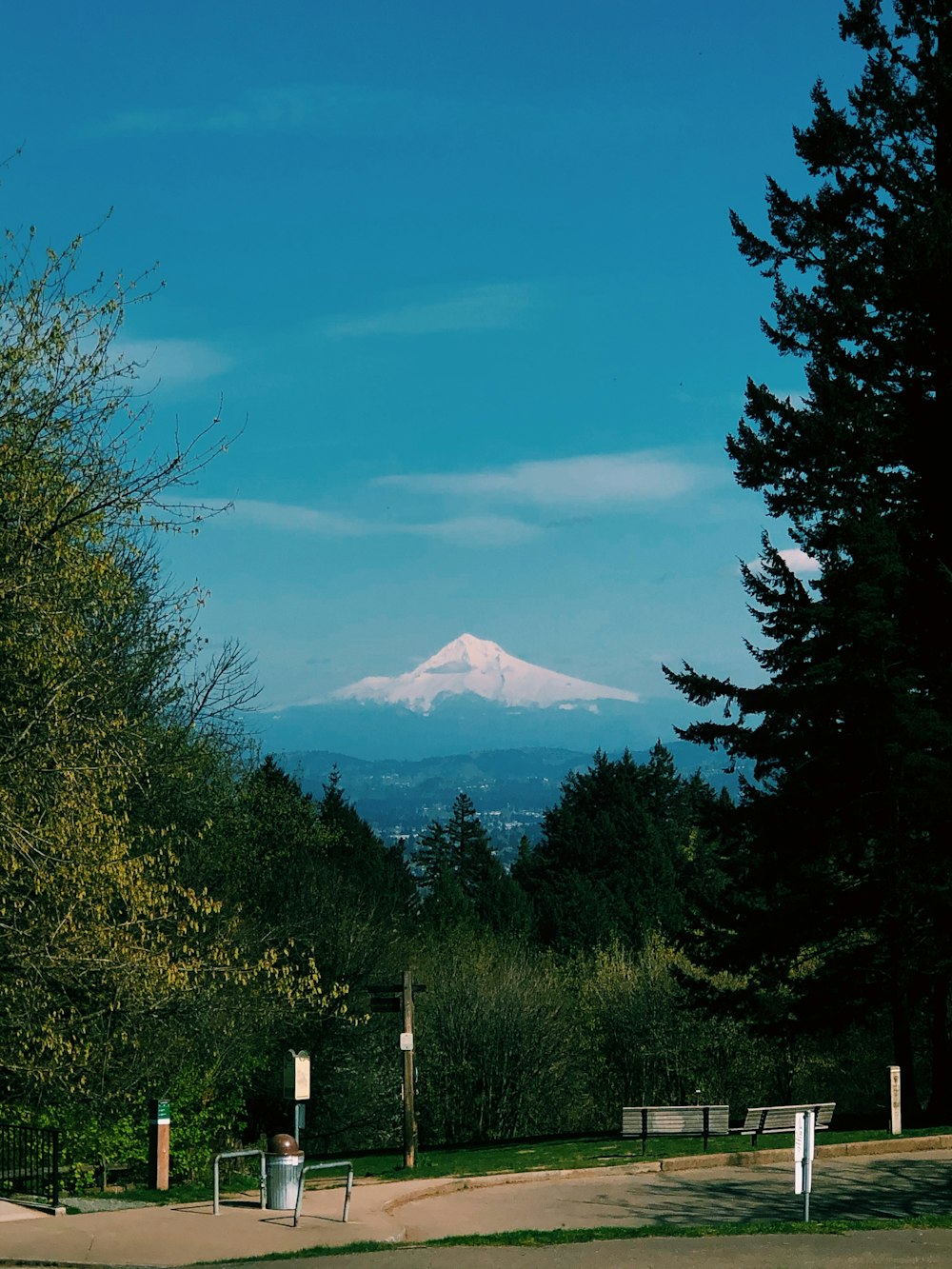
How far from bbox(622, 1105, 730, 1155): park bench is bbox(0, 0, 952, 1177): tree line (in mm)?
4026

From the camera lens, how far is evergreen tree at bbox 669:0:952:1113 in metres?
25.6

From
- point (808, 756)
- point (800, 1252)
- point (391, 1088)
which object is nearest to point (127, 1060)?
point (800, 1252)

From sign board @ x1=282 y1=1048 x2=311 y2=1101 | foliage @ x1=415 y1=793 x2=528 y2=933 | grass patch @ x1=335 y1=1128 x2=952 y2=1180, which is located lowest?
grass patch @ x1=335 y1=1128 x2=952 y2=1180

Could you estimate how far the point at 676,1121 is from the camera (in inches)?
934

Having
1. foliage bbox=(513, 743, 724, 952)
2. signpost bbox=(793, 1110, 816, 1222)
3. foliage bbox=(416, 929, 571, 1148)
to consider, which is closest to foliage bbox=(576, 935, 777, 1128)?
foliage bbox=(416, 929, 571, 1148)

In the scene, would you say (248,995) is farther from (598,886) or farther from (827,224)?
(598,886)

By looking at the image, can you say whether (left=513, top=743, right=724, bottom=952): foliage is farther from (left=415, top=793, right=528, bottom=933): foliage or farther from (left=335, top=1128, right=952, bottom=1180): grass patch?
(left=335, top=1128, right=952, bottom=1180): grass patch

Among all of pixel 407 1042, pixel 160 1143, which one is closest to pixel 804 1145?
pixel 407 1042

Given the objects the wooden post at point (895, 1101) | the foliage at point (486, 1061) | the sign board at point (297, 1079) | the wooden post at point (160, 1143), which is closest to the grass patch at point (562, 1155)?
the wooden post at point (895, 1101)

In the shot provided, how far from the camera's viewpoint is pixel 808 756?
27.6 metres

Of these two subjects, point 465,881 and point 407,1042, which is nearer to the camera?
point 407,1042

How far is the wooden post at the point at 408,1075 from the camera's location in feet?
77.0

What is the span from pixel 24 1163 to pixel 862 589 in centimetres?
1647

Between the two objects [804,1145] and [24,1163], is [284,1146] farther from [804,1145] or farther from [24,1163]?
[804,1145]
